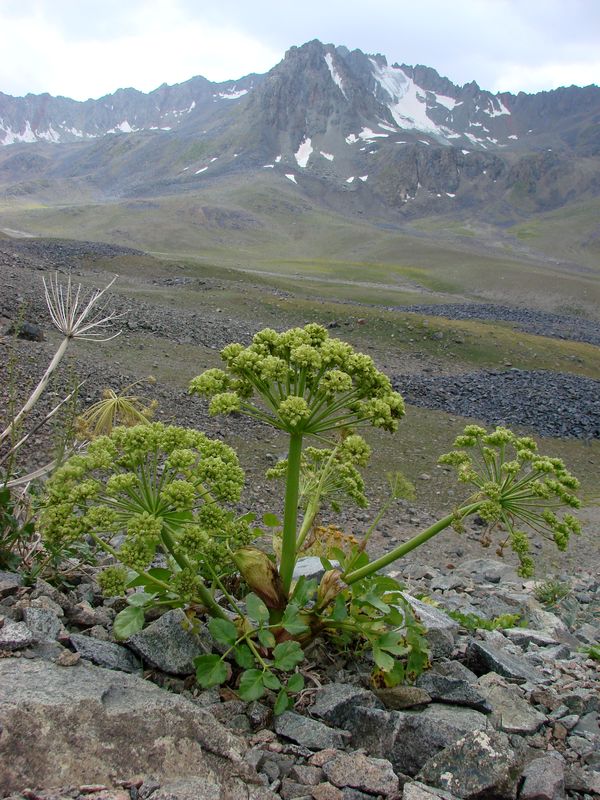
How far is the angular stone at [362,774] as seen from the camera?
3320mm

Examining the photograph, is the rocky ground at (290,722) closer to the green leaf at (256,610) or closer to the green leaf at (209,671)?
the green leaf at (209,671)

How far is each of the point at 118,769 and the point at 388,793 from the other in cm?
128

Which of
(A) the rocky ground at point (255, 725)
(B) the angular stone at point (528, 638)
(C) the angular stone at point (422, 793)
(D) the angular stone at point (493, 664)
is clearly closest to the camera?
(A) the rocky ground at point (255, 725)

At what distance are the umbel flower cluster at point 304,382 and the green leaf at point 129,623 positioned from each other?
119cm

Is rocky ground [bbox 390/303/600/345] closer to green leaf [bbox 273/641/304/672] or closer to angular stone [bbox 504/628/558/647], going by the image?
angular stone [bbox 504/628/558/647]

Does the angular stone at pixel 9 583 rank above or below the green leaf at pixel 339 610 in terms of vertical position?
below

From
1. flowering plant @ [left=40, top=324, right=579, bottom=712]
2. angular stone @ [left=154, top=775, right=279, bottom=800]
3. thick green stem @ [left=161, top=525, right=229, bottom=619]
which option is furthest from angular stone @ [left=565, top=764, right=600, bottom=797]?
thick green stem @ [left=161, top=525, right=229, bottom=619]

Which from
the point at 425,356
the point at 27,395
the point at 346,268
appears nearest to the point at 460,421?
the point at 425,356

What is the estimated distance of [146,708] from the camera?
10.8ft

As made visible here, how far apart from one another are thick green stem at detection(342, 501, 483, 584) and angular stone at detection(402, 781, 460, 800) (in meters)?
1.13

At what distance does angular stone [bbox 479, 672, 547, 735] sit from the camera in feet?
13.3

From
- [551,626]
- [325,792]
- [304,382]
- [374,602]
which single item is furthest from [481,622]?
[304,382]

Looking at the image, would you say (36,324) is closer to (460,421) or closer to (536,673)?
(460,421)

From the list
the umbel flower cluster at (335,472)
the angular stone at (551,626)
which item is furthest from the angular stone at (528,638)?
the umbel flower cluster at (335,472)
